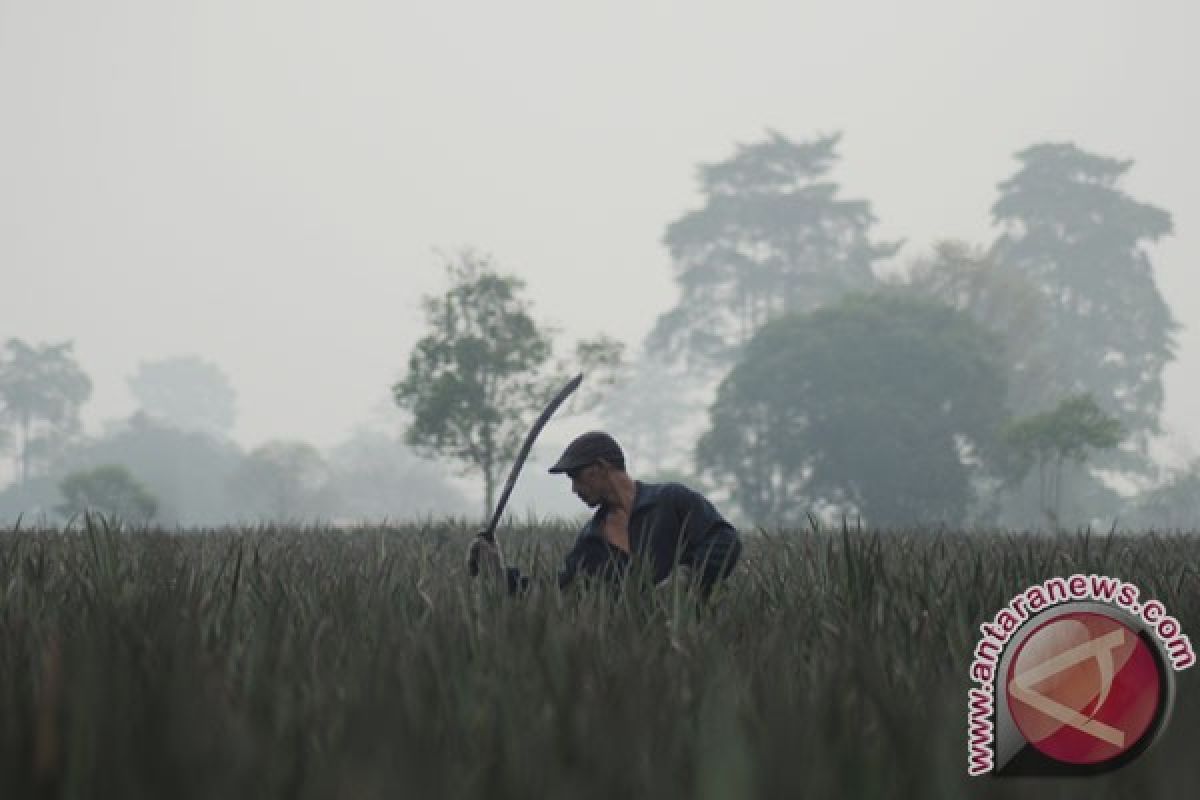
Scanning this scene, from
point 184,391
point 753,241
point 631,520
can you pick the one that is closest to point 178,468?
point 753,241

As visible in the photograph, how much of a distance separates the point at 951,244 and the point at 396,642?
5973cm

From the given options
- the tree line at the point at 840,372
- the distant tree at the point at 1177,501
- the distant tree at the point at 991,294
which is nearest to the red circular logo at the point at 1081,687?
the tree line at the point at 840,372

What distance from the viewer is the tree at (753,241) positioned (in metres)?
74.1

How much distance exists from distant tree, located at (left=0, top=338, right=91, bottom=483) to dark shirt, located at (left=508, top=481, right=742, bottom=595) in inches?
4179

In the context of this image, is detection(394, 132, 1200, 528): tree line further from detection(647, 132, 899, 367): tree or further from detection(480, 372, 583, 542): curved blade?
detection(480, 372, 583, 542): curved blade

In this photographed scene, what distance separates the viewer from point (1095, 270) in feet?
229

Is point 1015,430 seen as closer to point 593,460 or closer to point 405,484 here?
point 593,460

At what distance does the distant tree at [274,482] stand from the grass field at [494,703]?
87903mm

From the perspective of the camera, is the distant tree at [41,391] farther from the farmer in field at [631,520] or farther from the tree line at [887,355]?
the farmer in field at [631,520]

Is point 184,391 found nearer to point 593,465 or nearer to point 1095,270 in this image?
point 1095,270

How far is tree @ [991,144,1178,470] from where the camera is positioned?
6744 cm

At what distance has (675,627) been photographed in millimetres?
2881

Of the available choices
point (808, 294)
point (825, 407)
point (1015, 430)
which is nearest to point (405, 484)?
point (808, 294)

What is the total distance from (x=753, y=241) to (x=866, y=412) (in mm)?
31648
